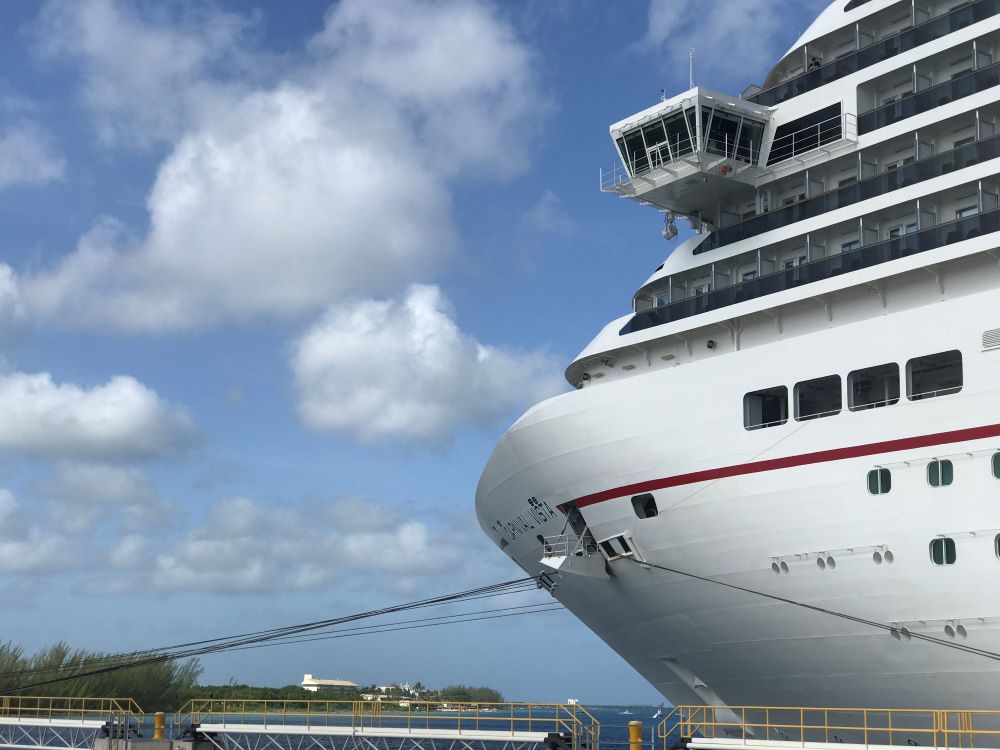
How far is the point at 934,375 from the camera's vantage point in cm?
2239

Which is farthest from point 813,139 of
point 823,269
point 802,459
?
point 802,459

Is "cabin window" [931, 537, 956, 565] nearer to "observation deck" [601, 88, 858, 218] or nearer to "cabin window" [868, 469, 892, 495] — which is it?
"cabin window" [868, 469, 892, 495]

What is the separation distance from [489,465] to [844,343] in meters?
10.8

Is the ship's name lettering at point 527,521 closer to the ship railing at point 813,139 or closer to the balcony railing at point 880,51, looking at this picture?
the ship railing at point 813,139

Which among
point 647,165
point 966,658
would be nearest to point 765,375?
point 966,658

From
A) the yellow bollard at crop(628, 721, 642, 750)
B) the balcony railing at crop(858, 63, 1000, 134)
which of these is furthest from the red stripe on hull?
the balcony railing at crop(858, 63, 1000, 134)

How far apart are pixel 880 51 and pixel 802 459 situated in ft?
35.1

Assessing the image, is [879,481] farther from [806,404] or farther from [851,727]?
[851,727]

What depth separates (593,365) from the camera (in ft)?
98.8

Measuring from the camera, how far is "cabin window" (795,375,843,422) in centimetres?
2320

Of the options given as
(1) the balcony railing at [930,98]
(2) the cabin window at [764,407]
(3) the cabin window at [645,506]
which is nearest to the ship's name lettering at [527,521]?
(3) the cabin window at [645,506]

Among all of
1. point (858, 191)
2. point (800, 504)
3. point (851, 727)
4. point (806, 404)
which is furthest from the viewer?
point (858, 191)

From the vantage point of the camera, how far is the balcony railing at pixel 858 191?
2367 cm

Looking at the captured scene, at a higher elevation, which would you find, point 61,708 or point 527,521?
point 527,521
